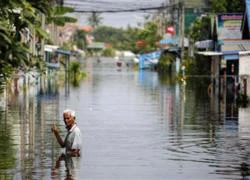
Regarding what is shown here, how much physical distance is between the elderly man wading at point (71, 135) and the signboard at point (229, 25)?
124 feet

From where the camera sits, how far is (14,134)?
22547mm

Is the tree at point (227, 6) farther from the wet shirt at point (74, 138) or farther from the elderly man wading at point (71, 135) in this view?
the wet shirt at point (74, 138)

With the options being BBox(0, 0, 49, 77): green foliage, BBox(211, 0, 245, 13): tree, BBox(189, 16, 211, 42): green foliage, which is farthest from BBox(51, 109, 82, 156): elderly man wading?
BBox(189, 16, 211, 42): green foliage

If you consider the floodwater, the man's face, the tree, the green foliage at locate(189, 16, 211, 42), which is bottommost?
the floodwater

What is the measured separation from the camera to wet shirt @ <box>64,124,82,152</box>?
17062 millimetres

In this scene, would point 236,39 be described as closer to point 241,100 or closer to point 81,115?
point 241,100

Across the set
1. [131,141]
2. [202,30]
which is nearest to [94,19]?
[202,30]

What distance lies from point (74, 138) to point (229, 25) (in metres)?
39.0

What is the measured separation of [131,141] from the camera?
2133 centimetres

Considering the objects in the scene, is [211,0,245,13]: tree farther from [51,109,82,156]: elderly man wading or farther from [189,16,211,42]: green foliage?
[51,109,82,156]: elderly man wading

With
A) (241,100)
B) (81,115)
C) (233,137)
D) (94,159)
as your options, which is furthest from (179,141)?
(241,100)

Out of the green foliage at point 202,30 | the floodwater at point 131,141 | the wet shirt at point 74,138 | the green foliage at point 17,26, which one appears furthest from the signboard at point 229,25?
the green foliage at point 17,26

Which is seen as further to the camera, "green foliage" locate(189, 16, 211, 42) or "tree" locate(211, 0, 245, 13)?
"green foliage" locate(189, 16, 211, 42)

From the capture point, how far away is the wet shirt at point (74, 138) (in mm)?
17062
